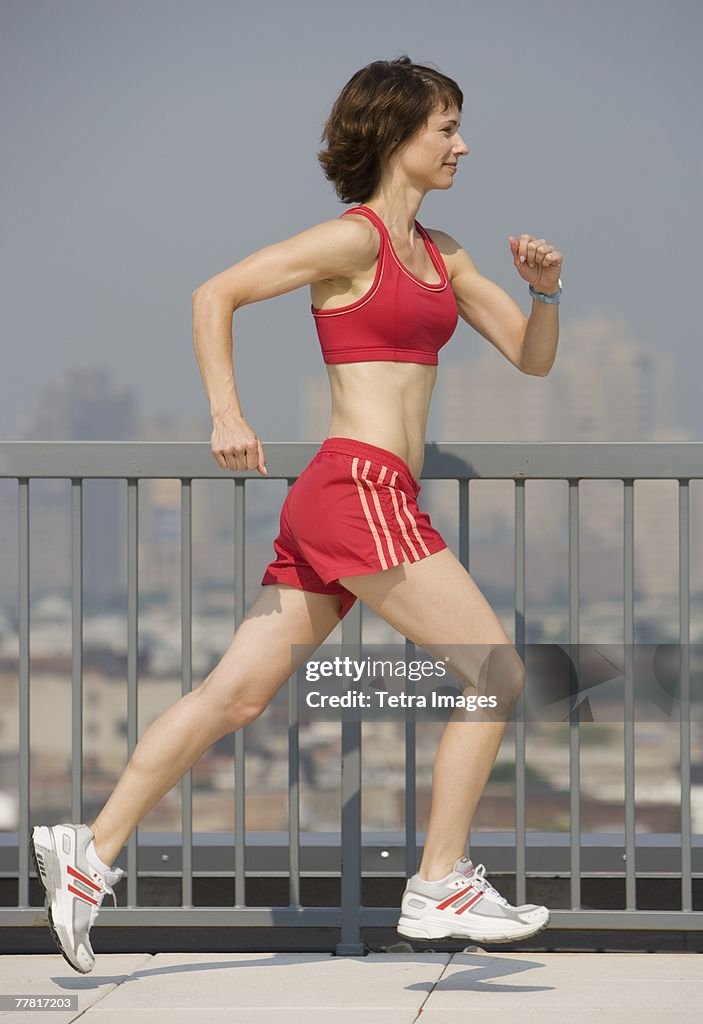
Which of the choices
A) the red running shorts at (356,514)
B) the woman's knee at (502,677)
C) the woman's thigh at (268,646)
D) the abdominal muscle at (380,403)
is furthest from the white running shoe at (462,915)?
the abdominal muscle at (380,403)

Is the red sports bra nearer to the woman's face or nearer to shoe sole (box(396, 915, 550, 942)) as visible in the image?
the woman's face

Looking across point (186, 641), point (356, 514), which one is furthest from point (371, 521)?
point (186, 641)

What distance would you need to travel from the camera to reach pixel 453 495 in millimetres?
2768

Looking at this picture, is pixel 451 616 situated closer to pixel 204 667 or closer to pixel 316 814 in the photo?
pixel 204 667

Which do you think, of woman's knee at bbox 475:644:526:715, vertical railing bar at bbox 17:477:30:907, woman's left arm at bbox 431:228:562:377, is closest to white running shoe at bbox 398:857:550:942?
woman's knee at bbox 475:644:526:715

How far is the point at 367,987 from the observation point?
8.17 ft

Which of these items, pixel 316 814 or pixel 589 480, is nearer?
pixel 589 480

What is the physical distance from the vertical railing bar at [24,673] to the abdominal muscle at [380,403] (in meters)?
0.66

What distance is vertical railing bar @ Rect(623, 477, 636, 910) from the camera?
8.93ft

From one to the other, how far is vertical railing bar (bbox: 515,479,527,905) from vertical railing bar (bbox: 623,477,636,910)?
0.19 meters

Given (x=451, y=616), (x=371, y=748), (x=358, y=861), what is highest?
(x=451, y=616)

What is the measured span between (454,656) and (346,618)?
1.51ft

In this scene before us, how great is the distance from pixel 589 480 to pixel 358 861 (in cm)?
83

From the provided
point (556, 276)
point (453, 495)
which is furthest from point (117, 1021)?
point (556, 276)
